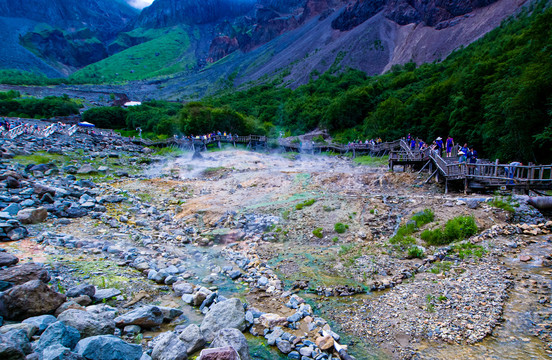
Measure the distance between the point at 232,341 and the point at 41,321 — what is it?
3670 mm

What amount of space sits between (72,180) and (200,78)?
173 meters

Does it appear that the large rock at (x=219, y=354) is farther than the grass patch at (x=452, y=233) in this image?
No

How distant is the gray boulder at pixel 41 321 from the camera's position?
19.0 ft

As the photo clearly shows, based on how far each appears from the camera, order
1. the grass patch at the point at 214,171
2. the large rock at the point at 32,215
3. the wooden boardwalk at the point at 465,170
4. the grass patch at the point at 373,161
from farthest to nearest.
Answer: the grass patch at the point at 373,161 < the grass patch at the point at 214,171 < the wooden boardwalk at the point at 465,170 < the large rock at the point at 32,215

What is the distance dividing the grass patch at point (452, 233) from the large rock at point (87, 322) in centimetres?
1223

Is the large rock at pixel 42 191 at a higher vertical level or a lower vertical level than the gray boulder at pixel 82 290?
higher

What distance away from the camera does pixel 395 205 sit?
1739cm

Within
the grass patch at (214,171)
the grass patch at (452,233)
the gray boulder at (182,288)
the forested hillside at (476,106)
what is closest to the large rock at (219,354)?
the gray boulder at (182,288)

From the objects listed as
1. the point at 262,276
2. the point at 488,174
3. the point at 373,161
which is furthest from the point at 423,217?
the point at 373,161

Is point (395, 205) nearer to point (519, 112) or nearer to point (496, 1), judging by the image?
point (519, 112)

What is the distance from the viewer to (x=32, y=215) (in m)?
12.5

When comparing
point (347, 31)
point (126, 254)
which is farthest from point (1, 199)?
point (347, 31)

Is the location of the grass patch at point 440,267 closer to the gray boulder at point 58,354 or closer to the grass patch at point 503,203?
the grass patch at point 503,203

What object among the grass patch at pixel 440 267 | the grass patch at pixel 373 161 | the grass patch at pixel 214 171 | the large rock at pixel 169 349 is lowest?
the grass patch at pixel 440 267
